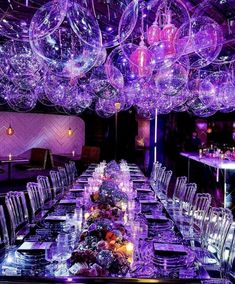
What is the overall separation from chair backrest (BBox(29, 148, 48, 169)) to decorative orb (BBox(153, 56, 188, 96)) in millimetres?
5568

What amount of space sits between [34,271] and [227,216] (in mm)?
1888

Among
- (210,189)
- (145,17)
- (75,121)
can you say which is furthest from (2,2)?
(75,121)

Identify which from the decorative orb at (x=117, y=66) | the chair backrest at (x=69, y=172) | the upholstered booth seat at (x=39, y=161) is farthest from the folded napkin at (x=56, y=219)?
the upholstered booth seat at (x=39, y=161)

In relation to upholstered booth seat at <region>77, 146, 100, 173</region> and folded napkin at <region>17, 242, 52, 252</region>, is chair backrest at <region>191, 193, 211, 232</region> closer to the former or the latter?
folded napkin at <region>17, 242, 52, 252</region>

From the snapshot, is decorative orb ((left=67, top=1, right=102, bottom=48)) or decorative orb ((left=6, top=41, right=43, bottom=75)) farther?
decorative orb ((left=6, top=41, right=43, bottom=75))

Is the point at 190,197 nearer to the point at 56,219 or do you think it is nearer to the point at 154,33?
the point at 56,219

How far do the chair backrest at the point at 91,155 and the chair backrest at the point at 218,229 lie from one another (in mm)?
8644

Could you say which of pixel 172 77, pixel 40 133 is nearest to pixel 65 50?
pixel 172 77

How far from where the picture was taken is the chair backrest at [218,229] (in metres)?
3.23

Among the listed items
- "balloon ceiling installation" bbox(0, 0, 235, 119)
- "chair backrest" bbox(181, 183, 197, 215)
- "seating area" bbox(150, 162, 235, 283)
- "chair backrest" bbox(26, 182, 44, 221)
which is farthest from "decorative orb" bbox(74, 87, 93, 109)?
"seating area" bbox(150, 162, 235, 283)

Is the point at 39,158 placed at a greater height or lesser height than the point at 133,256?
greater

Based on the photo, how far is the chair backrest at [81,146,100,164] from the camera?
12.5 m

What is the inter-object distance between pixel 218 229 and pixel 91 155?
9.17 m

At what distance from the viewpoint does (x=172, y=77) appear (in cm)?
582
